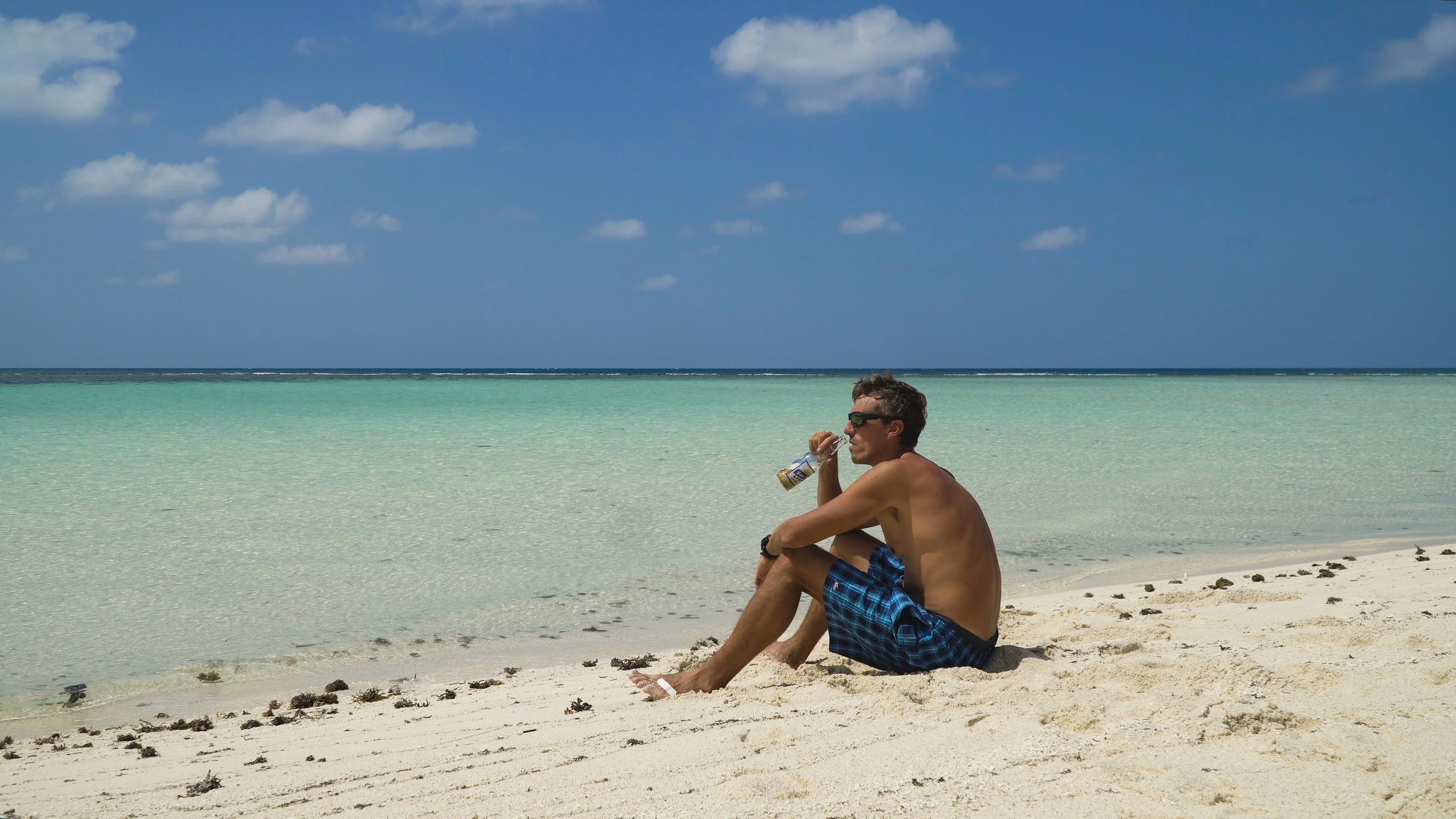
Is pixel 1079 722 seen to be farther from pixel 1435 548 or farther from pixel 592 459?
pixel 592 459

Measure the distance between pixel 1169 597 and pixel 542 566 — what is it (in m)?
4.88

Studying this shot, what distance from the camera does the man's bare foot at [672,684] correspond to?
421cm

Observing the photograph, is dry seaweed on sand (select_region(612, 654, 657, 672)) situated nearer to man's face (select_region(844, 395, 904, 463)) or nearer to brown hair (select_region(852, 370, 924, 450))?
man's face (select_region(844, 395, 904, 463))

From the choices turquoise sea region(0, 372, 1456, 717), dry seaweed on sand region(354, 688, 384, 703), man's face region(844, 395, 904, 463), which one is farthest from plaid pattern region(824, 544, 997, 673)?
dry seaweed on sand region(354, 688, 384, 703)

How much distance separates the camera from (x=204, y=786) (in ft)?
11.5

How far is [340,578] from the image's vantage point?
772cm

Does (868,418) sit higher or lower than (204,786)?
higher

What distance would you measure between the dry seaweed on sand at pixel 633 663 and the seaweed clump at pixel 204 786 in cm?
210

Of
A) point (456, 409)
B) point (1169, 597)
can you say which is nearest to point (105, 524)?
point (1169, 597)

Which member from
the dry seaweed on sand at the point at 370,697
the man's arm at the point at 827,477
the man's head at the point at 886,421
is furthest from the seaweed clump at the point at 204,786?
the man's head at the point at 886,421

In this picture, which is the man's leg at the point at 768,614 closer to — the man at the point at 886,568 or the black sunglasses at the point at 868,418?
the man at the point at 886,568

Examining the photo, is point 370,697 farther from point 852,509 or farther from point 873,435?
point 873,435

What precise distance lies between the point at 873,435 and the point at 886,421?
84mm

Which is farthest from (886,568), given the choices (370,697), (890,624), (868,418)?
(370,697)
